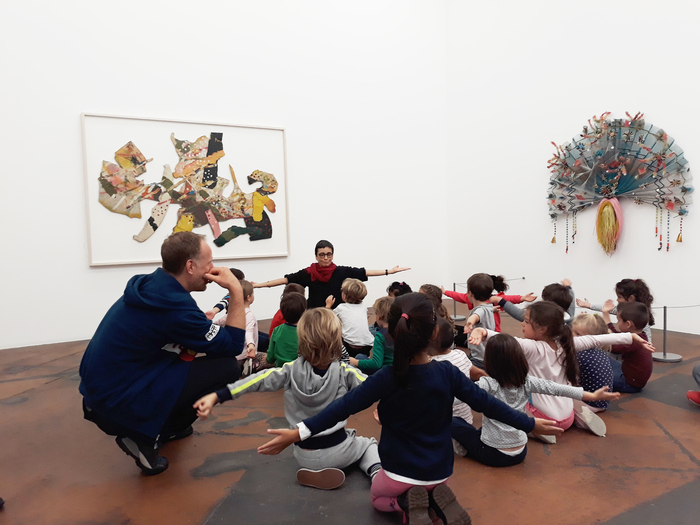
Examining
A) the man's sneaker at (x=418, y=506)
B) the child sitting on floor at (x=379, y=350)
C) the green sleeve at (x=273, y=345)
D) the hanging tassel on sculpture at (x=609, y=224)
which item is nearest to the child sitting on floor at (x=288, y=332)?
the green sleeve at (x=273, y=345)

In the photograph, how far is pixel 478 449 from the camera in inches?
93.3

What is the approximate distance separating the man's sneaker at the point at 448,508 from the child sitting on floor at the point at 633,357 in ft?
7.30

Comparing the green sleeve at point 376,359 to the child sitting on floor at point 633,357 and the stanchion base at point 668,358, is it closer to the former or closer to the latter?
the child sitting on floor at point 633,357

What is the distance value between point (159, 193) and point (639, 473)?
5.56 meters

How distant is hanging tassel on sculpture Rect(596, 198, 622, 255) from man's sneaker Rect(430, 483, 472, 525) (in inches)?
187

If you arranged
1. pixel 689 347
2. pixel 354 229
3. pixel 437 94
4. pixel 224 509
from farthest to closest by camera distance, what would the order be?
1. pixel 437 94
2. pixel 354 229
3. pixel 689 347
4. pixel 224 509

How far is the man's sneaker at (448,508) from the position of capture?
5.33 ft

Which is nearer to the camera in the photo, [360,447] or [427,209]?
[360,447]

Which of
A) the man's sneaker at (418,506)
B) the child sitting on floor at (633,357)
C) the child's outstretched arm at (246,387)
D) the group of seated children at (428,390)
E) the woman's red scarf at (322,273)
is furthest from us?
the woman's red scarf at (322,273)

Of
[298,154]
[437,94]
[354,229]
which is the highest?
[437,94]

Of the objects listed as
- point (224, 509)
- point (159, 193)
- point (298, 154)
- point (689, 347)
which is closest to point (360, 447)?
point (224, 509)

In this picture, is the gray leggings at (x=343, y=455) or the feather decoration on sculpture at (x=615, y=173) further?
the feather decoration on sculpture at (x=615, y=173)

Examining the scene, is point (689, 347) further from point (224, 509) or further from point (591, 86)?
point (224, 509)

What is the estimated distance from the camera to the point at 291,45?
22.0ft
